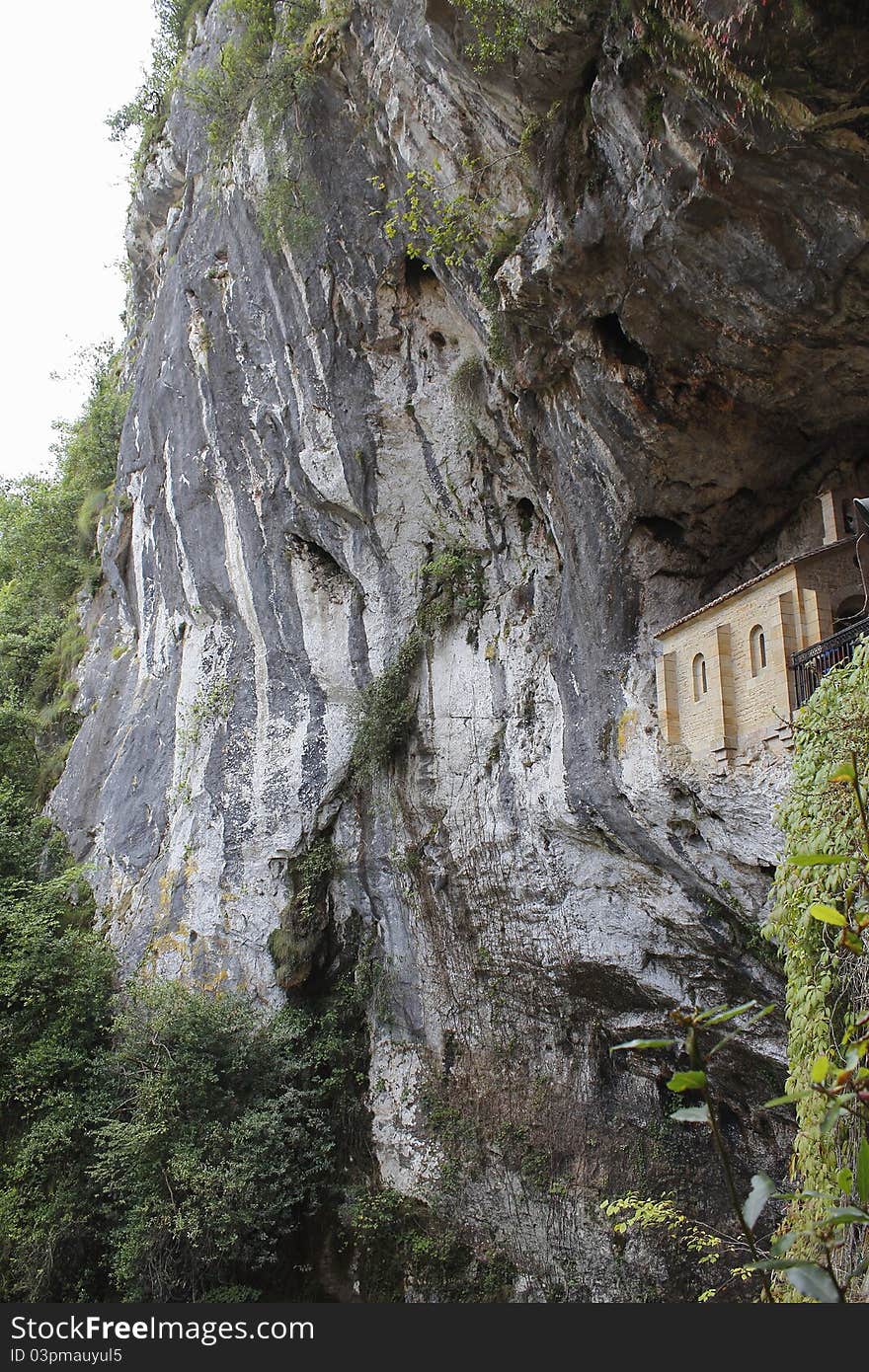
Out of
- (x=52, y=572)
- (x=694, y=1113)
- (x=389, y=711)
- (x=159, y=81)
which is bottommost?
(x=694, y=1113)

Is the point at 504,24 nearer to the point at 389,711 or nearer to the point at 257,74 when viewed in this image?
the point at 257,74

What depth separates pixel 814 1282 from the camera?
5.84ft

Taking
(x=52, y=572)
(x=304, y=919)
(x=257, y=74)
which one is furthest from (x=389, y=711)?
(x=52, y=572)

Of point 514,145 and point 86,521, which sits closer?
point 514,145

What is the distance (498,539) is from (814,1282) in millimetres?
9687

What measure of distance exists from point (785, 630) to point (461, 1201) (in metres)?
7.60

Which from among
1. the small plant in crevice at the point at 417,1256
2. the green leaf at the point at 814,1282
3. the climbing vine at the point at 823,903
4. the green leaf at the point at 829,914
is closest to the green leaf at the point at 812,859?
the green leaf at the point at 829,914

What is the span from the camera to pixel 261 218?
11664 mm

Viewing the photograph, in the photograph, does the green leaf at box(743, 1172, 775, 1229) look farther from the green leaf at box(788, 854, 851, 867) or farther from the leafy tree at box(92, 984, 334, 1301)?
the leafy tree at box(92, 984, 334, 1301)

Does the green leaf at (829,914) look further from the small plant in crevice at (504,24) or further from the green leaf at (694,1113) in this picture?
the small plant in crevice at (504,24)

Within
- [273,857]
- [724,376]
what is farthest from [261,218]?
[273,857]

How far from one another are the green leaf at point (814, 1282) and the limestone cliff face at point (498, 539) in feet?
18.2

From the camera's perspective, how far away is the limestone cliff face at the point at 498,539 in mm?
6668

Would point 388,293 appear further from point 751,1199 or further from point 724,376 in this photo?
point 751,1199
